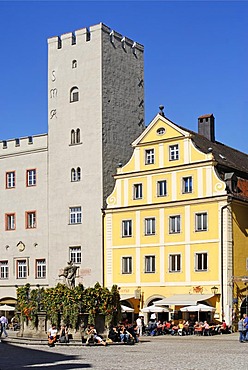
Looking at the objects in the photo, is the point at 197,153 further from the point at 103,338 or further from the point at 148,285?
the point at 103,338

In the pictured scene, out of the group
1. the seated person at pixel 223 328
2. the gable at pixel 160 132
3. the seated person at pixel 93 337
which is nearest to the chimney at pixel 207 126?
the gable at pixel 160 132

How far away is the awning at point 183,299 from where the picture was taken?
1897 inches

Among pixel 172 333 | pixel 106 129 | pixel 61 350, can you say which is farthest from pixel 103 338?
pixel 106 129

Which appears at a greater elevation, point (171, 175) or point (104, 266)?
point (171, 175)

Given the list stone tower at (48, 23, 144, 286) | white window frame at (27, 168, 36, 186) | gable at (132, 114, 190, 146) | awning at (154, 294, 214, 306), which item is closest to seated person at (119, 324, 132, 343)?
awning at (154, 294, 214, 306)

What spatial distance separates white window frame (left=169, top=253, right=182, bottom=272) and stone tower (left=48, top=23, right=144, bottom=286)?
5.57m

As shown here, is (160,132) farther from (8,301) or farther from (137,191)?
(8,301)

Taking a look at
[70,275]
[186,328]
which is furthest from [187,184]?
[70,275]

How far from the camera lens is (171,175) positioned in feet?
170

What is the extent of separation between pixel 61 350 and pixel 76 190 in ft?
80.8

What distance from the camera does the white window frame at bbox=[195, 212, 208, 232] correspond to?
164ft

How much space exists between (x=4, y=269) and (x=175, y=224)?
15.7 meters

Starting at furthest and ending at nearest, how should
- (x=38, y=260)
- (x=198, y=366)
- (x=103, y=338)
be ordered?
(x=38, y=260) < (x=103, y=338) < (x=198, y=366)

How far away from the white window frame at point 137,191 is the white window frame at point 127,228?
1.79m
